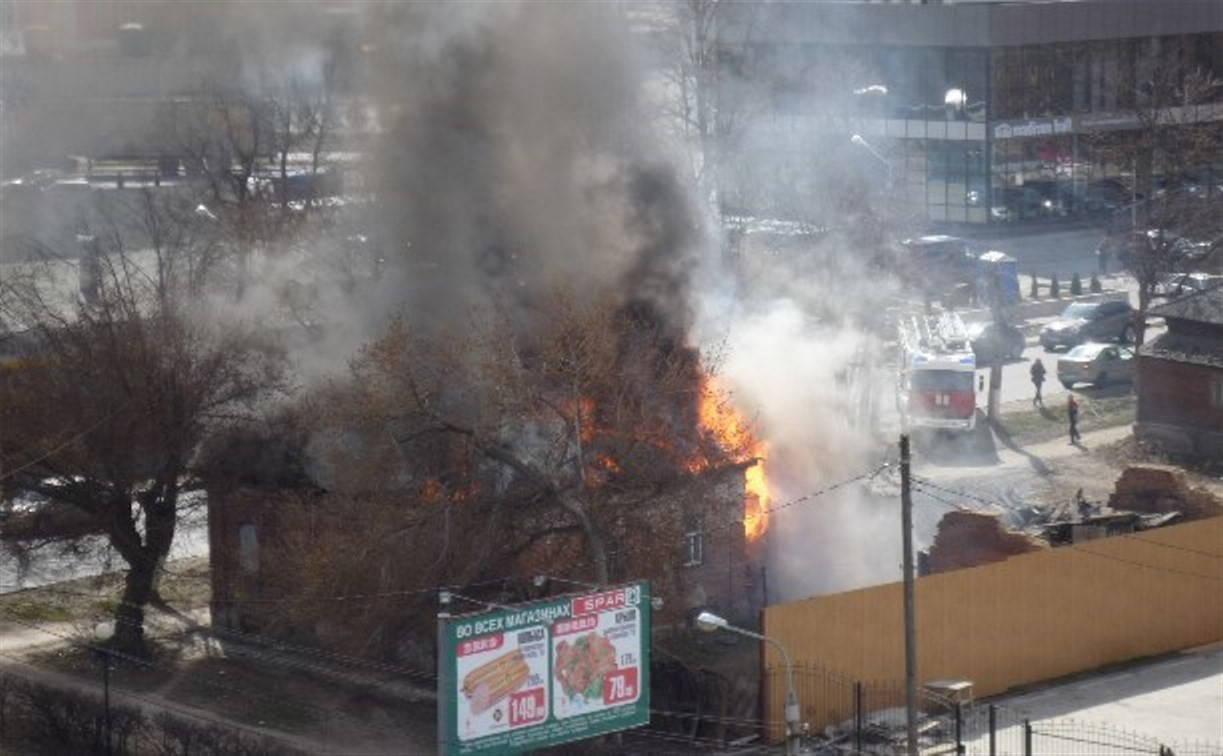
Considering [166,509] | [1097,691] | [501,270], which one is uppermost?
[501,270]

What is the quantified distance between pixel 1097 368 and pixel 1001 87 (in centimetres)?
1854

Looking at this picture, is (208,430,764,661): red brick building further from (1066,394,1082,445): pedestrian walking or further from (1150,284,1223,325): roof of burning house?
(1150,284,1223,325): roof of burning house

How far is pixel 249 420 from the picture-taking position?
2734 cm

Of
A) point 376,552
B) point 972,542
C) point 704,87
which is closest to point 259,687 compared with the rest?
point 376,552

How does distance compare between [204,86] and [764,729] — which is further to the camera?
[204,86]

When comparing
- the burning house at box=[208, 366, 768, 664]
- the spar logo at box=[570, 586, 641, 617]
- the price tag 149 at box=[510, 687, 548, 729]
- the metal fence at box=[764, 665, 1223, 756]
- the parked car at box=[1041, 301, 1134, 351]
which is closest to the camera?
the price tag 149 at box=[510, 687, 548, 729]

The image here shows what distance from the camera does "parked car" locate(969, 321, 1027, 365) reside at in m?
44.0

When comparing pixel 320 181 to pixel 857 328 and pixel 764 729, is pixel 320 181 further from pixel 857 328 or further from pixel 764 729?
pixel 764 729

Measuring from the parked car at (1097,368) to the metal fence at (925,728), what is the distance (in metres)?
18.4

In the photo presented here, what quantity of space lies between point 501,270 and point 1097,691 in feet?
31.0

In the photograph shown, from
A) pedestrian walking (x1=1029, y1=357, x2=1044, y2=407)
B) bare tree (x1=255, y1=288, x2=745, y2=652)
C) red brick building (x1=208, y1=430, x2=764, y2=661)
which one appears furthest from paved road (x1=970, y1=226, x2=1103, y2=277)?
bare tree (x1=255, y1=288, x2=745, y2=652)

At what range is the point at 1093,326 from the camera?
151ft

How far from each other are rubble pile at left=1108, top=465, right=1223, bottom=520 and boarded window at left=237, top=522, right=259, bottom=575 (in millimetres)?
11690

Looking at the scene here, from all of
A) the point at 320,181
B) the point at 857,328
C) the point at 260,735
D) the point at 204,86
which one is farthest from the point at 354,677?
the point at 204,86
